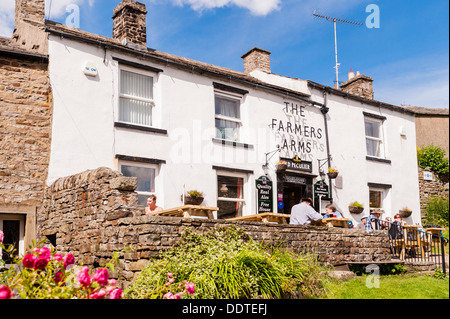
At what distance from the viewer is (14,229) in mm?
9391

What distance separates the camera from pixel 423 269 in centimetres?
1017

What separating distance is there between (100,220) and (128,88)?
426cm

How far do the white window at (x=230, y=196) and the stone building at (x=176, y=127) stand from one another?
30 millimetres

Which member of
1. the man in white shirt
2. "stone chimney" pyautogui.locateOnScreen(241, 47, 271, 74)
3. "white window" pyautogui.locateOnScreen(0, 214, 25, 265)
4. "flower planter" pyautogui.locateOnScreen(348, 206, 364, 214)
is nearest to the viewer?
"white window" pyautogui.locateOnScreen(0, 214, 25, 265)

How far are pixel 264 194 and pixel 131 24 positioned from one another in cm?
543

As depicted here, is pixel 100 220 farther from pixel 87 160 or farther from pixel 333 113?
pixel 333 113

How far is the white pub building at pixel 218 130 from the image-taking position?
10094mm

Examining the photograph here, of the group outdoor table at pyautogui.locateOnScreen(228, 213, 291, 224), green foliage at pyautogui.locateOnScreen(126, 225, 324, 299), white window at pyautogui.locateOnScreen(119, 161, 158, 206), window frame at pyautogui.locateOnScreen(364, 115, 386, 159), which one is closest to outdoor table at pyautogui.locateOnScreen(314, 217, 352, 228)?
outdoor table at pyautogui.locateOnScreen(228, 213, 291, 224)

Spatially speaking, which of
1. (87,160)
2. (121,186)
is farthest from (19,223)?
(121,186)

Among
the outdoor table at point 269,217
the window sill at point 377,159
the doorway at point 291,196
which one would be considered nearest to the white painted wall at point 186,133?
the window sill at point 377,159

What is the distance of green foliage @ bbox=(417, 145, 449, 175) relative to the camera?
17.7 meters

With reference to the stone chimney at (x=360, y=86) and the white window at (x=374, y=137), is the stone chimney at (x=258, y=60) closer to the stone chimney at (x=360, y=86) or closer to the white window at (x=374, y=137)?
the stone chimney at (x=360, y=86)

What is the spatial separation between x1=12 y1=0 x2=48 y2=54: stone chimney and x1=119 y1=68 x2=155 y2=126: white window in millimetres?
1796

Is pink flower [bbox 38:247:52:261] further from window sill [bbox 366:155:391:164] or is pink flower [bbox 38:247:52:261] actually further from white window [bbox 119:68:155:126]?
window sill [bbox 366:155:391:164]
